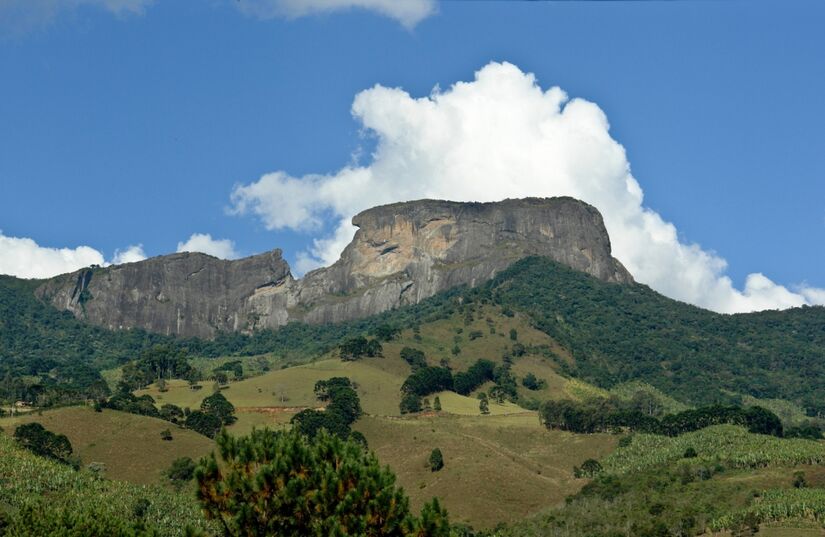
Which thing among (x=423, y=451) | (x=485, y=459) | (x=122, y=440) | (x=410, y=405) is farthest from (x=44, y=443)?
(x=410, y=405)

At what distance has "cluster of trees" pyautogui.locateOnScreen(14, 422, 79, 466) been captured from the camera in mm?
116188

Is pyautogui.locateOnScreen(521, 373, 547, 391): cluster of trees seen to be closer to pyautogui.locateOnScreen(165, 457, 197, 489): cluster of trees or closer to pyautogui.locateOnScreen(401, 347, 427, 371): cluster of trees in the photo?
pyautogui.locateOnScreen(401, 347, 427, 371): cluster of trees

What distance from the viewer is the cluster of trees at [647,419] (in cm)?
13962

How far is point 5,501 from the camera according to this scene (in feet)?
282

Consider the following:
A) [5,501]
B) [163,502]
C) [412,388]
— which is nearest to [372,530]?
[5,501]

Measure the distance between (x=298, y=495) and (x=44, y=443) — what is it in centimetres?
8925

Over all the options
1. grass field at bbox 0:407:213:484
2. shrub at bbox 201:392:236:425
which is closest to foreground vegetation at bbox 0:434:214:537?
grass field at bbox 0:407:213:484

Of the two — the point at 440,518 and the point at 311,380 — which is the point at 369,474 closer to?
the point at 440,518

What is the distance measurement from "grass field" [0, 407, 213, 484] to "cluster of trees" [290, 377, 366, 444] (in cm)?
1439

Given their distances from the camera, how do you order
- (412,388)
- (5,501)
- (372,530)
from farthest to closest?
(412,388) < (5,501) < (372,530)

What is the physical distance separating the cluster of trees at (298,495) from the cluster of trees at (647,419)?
362ft

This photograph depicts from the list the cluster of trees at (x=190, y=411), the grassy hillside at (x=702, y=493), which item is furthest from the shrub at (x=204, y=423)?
the grassy hillside at (x=702, y=493)

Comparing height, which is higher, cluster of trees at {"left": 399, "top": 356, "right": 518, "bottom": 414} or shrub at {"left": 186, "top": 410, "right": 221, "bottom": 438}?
cluster of trees at {"left": 399, "top": 356, "right": 518, "bottom": 414}

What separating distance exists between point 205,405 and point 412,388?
37391 mm
